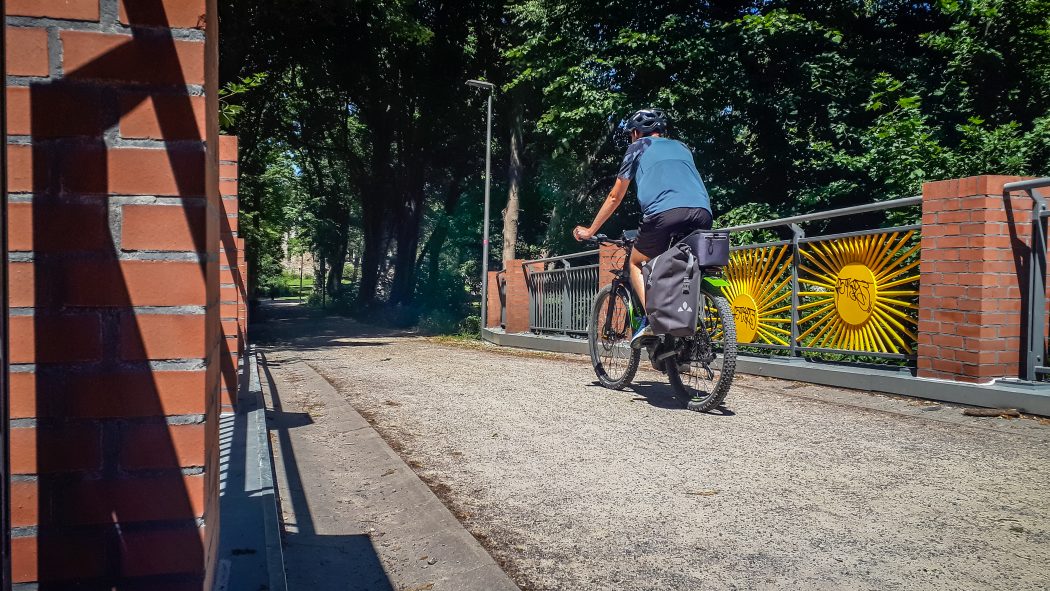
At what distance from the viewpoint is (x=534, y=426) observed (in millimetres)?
4910

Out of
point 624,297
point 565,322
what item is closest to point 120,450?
point 624,297

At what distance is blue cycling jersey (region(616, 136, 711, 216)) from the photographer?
543 centimetres

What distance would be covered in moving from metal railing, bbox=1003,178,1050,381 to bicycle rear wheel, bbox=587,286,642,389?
267 cm

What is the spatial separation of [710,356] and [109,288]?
438 cm

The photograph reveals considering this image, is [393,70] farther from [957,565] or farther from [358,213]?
[957,565]

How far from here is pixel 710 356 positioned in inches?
211

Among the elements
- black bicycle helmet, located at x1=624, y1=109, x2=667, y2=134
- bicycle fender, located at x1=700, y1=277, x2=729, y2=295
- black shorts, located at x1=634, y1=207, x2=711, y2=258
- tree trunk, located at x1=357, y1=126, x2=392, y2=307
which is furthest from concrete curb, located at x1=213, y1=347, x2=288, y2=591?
tree trunk, located at x1=357, y1=126, x2=392, y2=307

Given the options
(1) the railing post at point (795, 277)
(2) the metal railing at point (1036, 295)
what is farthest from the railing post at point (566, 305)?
(2) the metal railing at point (1036, 295)

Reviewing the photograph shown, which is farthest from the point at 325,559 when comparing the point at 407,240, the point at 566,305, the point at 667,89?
the point at 407,240

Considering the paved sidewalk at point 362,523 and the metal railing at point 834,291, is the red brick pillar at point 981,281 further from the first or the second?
the paved sidewalk at point 362,523

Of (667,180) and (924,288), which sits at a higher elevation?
(667,180)

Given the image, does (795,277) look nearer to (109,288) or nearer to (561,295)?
(561,295)

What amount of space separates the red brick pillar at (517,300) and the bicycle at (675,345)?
8172mm

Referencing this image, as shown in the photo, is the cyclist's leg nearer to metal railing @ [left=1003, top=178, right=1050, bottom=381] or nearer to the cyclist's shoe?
the cyclist's shoe
